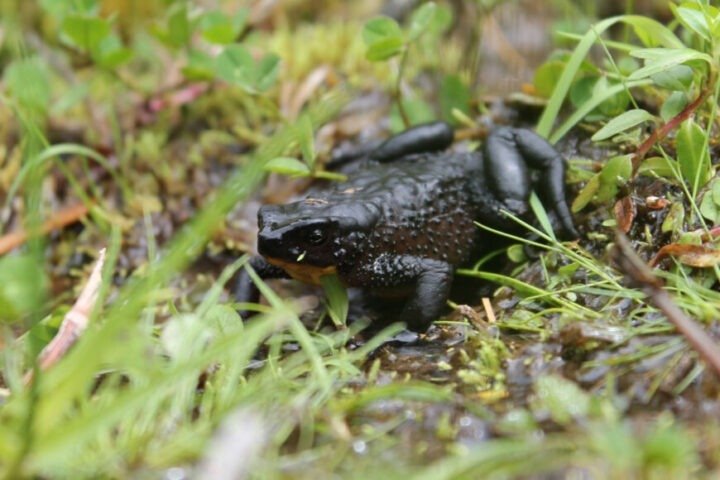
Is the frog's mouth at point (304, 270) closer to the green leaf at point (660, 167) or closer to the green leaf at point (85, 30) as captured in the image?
the green leaf at point (660, 167)

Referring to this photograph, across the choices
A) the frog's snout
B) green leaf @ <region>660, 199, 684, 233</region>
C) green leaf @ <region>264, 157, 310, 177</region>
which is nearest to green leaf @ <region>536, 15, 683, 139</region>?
green leaf @ <region>660, 199, 684, 233</region>

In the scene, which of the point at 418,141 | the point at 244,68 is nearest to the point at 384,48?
the point at 418,141

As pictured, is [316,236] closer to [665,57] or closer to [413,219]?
[413,219]

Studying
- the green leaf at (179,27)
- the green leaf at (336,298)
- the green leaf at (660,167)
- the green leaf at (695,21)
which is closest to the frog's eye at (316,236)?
the green leaf at (336,298)

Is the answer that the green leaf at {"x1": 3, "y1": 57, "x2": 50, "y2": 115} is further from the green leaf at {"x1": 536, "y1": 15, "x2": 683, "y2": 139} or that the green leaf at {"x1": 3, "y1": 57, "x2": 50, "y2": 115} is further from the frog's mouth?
the green leaf at {"x1": 536, "y1": 15, "x2": 683, "y2": 139}

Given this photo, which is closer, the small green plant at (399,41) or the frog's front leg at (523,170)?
the frog's front leg at (523,170)

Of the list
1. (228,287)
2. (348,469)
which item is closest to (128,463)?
(348,469)
